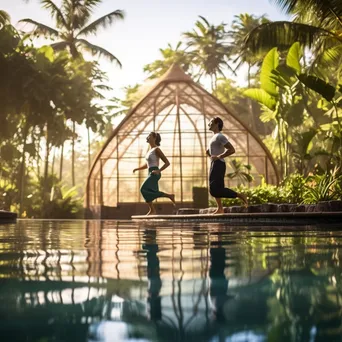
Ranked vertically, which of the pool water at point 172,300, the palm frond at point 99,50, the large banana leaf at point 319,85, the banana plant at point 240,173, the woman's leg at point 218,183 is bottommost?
the pool water at point 172,300

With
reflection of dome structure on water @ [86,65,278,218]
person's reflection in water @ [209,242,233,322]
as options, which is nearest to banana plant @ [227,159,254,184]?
reflection of dome structure on water @ [86,65,278,218]

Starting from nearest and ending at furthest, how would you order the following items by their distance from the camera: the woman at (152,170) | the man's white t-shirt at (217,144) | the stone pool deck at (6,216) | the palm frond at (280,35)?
the man's white t-shirt at (217,144) < the woman at (152,170) < the stone pool deck at (6,216) < the palm frond at (280,35)

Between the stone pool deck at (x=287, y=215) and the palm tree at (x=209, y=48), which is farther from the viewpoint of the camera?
the palm tree at (x=209, y=48)

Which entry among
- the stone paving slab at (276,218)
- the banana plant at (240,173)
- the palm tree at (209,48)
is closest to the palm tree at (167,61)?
the palm tree at (209,48)

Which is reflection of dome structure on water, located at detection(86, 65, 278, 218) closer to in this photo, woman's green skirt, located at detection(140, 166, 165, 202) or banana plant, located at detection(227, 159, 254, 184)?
banana plant, located at detection(227, 159, 254, 184)

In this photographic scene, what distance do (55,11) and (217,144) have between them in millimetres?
25655

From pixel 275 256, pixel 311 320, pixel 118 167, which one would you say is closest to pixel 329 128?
pixel 118 167

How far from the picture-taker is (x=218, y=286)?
181 centimetres

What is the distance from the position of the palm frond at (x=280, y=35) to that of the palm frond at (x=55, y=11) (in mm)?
19078

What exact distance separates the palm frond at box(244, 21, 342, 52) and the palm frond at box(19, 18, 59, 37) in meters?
18.4

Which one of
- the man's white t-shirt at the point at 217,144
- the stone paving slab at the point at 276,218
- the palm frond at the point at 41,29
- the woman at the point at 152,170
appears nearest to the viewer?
the stone paving slab at the point at 276,218

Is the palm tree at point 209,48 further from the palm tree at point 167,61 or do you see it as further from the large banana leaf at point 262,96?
the large banana leaf at point 262,96

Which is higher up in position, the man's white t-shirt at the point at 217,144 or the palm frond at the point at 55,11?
the palm frond at the point at 55,11

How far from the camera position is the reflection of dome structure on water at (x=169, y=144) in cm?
2230
